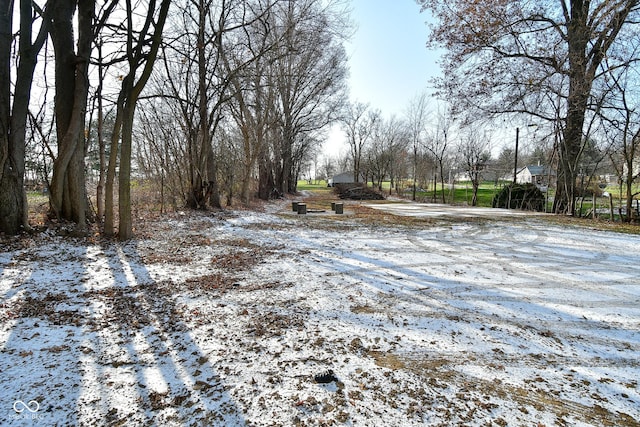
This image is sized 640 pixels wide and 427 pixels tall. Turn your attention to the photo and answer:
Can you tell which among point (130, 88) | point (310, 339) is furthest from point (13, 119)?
point (310, 339)

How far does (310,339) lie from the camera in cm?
277

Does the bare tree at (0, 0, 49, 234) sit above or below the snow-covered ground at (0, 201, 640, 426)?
above

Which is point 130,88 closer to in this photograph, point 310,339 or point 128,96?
point 128,96

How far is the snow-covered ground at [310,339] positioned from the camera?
1.96m

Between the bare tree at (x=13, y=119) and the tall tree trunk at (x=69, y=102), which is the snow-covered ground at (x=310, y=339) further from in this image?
the tall tree trunk at (x=69, y=102)

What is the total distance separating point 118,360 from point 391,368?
2085 millimetres

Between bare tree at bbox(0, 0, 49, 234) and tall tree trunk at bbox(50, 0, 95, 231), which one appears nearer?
bare tree at bbox(0, 0, 49, 234)

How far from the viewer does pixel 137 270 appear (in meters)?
4.52

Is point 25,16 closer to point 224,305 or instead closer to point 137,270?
point 137,270

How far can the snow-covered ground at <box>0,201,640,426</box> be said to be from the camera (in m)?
1.96

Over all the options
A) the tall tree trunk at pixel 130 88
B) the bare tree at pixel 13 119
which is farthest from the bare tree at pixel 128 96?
the bare tree at pixel 13 119

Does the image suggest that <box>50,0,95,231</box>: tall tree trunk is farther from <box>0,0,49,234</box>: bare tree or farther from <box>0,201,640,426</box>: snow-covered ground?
<box>0,201,640,426</box>: snow-covered ground

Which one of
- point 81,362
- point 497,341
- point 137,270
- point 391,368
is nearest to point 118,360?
point 81,362

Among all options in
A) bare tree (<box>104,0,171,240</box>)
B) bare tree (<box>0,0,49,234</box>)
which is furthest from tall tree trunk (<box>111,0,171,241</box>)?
bare tree (<box>0,0,49,234</box>)
